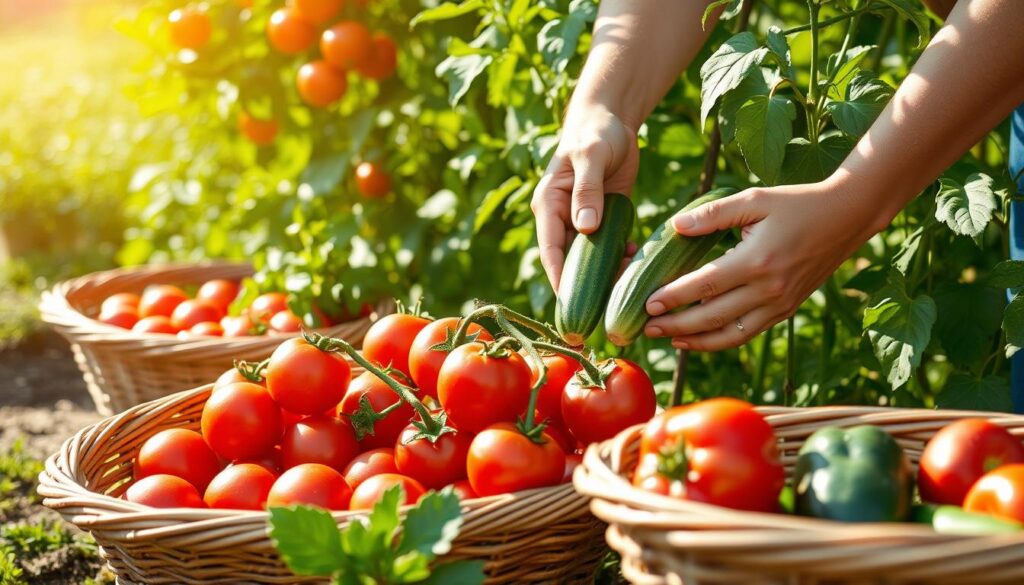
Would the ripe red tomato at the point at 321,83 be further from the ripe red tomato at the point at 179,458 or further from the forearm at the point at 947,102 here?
the forearm at the point at 947,102

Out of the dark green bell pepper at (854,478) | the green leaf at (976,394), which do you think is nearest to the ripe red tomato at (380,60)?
the green leaf at (976,394)

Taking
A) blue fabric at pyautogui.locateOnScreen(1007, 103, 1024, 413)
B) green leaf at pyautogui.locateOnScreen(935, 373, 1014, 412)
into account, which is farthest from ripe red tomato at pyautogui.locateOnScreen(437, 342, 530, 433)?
blue fabric at pyautogui.locateOnScreen(1007, 103, 1024, 413)

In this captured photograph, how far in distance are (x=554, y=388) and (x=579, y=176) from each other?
44 centimetres

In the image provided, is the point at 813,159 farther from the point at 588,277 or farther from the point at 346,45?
the point at 346,45

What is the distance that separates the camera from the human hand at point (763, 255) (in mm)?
1803

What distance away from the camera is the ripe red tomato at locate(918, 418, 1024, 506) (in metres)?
1.52

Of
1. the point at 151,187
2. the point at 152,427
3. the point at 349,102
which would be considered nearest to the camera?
the point at 152,427

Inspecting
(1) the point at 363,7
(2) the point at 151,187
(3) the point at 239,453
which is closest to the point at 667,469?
(3) the point at 239,453

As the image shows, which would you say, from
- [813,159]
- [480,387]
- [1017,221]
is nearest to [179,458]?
[480,387]

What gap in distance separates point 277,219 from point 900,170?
2438mm

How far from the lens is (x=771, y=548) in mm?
1264

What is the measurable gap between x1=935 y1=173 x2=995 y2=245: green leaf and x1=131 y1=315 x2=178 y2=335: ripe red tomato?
2135 mm

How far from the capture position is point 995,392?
226cm

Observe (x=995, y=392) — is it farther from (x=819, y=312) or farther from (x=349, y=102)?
(x=349, y=102)
